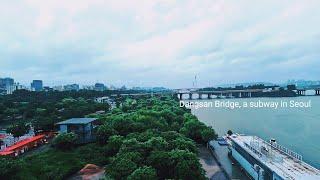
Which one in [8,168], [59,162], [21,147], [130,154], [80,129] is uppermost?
[130,154]

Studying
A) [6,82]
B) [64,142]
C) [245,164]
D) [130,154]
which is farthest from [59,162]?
[6,82]

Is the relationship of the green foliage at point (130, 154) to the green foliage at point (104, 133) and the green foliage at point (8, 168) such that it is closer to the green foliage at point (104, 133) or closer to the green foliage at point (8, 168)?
the green foliage at point (104, 133)

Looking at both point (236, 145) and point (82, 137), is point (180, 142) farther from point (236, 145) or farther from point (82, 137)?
point (82, 137)

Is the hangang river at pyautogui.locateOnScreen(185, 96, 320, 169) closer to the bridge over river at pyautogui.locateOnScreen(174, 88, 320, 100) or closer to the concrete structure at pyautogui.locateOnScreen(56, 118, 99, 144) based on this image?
the concrete structure at pyautogui.locateOnScreen(56, 118, 99, 144)

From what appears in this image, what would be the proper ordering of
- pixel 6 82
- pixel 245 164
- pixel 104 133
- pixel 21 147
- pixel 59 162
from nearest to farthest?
1. pixel 59 162
2. pixel 245 164
3. pixel 21 147
4. pixel 104 133
5. pixel 6 82

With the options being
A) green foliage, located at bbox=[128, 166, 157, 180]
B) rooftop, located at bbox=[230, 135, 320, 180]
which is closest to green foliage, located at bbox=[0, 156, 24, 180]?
green foliage, located at bbox=[128, 166, 157, 180]

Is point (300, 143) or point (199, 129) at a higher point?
point (199, 129)

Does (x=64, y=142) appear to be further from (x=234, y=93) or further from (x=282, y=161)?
(x=234, y=93)

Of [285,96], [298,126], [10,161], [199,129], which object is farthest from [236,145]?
[285,96]
